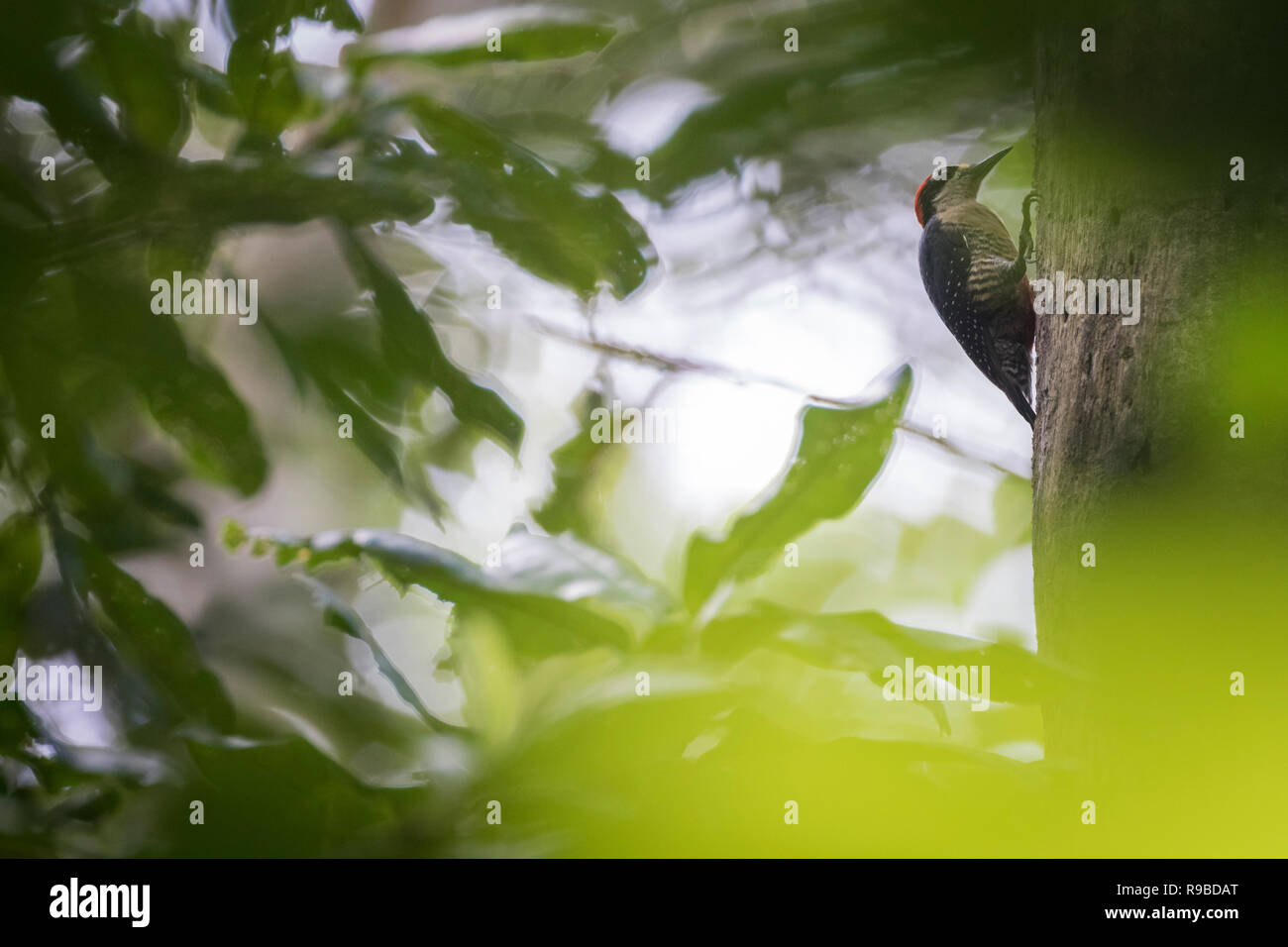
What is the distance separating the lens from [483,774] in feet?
2.69

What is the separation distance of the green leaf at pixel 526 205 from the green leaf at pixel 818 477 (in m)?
0.37

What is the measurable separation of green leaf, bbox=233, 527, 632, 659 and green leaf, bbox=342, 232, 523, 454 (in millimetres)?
199

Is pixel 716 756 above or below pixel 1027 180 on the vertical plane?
below

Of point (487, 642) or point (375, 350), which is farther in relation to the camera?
point (375, 350)

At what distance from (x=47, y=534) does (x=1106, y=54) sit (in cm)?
132

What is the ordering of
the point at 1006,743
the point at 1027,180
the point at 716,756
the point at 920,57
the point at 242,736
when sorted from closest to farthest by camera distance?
the point at 716,756 → the point at 242,736 → the point at 1006,743 → the point at 920,57 → the point at 1027,180

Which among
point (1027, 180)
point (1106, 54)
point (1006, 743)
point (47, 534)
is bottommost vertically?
point (1006, 743)

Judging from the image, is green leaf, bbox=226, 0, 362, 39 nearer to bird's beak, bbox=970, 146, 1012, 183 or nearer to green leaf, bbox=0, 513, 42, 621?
green leaf, bbox=0, 513, 42, 621

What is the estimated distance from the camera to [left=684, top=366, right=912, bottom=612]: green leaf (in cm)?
87

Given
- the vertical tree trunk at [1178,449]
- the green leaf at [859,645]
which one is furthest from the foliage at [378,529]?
the vertical tree trunk at [1178,449]

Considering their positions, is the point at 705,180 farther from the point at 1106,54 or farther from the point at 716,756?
the point at 716,756

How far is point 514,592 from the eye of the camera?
2.81 feet

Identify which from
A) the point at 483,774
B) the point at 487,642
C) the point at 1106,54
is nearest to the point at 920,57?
the point at 1106,54

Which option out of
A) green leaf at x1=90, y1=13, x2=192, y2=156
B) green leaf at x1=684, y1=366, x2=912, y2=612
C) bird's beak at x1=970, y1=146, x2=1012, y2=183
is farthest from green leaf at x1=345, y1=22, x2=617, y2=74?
bird's beak at x1=970, y1=146, x2=1012, y2=183
